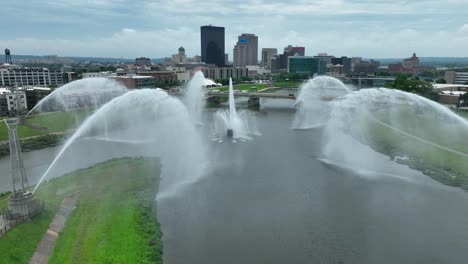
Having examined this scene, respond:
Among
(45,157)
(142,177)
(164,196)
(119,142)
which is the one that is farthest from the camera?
(119,142)

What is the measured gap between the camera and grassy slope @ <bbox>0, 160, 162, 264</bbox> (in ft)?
65.3

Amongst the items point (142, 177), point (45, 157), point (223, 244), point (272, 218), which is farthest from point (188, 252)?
point (45, 157)

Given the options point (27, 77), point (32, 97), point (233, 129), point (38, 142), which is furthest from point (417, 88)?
point (27, 77)

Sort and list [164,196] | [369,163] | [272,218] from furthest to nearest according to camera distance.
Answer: [369,163]
[164,196]
[272,218]

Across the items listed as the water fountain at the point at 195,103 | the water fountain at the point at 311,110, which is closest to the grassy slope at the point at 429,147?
the water fountain at the point at 311,110

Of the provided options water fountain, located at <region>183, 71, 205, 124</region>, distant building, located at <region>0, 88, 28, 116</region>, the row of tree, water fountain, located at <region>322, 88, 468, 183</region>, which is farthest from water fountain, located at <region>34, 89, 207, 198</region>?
the row of tree

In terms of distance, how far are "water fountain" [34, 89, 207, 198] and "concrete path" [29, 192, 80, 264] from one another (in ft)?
9.98

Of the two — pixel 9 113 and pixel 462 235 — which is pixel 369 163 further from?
pixel 9 113

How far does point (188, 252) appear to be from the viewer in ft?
69.4

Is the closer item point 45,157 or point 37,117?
point 45,157

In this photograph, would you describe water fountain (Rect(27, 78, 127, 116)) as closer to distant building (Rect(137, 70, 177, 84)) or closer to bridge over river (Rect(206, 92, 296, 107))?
bridge over river (Rect(206, 92, 296, 107))

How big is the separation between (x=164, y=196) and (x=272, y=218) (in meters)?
8.81

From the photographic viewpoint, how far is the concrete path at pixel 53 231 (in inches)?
773

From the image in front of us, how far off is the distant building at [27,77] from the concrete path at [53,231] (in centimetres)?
8202
